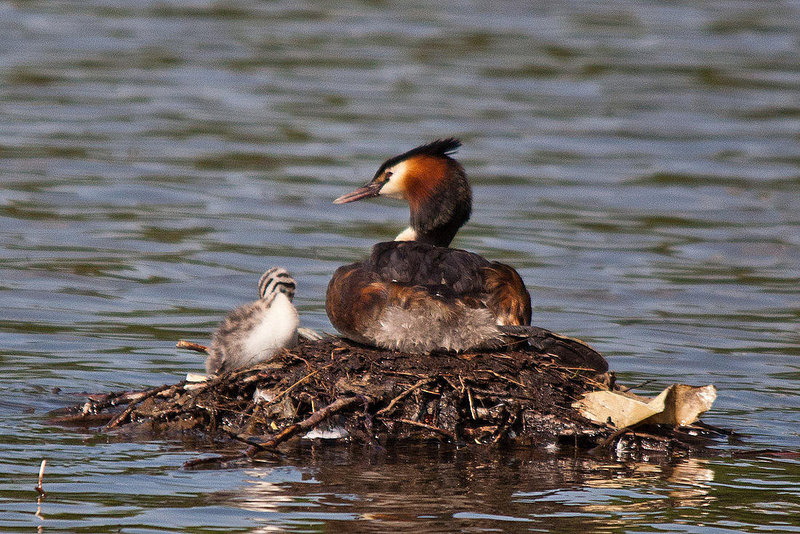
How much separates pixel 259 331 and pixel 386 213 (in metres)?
6.73

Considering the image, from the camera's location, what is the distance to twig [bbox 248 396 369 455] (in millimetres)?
6617

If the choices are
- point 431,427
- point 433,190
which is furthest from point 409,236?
point 431,427

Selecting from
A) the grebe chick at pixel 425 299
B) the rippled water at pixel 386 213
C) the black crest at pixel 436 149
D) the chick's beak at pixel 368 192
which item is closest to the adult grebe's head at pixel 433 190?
the black crest at pixel 436 149

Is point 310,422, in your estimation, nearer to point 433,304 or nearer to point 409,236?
point 433,304

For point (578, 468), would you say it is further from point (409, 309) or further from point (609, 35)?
point (609, 35)

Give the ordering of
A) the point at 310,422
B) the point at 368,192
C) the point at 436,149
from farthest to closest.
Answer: the point at 368,192, the point at 436,149, the point at 310,422

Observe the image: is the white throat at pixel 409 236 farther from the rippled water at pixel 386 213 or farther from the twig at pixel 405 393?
the rippled water at pixel 386 213

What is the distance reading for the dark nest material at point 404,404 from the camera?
7023 mm

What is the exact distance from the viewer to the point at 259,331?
24.3 feet

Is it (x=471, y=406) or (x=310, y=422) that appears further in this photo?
(x=471, y=406)

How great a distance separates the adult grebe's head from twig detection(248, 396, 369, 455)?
60.8 inches

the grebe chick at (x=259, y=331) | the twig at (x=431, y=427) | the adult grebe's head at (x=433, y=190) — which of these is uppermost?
the adult grebe's head at (x=433, y=190)

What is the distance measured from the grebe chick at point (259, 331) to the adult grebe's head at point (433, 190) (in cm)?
105

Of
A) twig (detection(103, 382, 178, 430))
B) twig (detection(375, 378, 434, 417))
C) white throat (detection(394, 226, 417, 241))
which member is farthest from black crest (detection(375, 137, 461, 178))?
twig (detection(103, 382, 178, 430))
